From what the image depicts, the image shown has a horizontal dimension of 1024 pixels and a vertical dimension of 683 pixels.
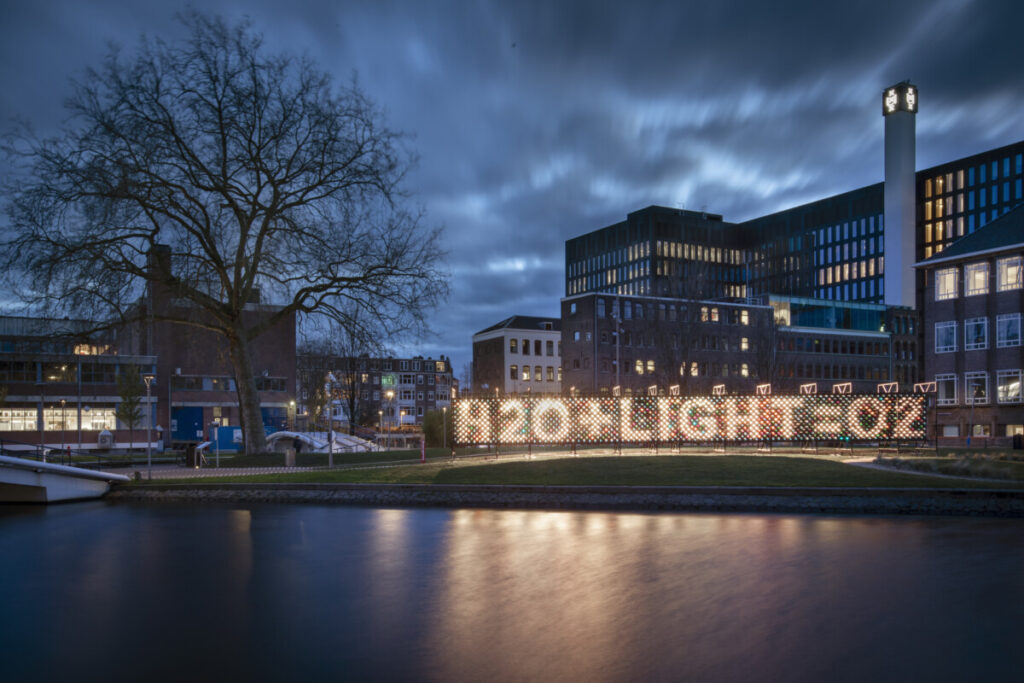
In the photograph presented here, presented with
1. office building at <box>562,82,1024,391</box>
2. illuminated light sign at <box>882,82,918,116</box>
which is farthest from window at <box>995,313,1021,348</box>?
illuminated light sign at <box>882,82,918,116</box>

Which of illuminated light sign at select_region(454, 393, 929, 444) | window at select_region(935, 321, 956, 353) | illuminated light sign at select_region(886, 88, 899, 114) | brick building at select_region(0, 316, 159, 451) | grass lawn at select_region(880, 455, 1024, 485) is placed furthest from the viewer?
illuminated light sign at select_region(886, 88, 899, 114)

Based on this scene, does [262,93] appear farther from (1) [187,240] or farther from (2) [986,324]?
(2) [986,324]

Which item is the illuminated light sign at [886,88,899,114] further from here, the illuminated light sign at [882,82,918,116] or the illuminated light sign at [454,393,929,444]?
the illuminated light sign at [454,393,929,444]

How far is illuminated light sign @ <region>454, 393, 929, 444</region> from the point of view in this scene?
3008cm

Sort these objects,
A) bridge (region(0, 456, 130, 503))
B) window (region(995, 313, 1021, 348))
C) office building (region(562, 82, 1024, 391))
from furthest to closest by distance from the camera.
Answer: office building (region(562, 82, 1024, 391)) < window (region(995, 313, 1021, 348)) < bridge (region(0, 456, 130, 503))

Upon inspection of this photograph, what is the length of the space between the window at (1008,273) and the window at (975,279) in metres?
0.97

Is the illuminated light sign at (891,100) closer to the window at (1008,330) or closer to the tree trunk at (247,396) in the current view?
the window at (1008,330)

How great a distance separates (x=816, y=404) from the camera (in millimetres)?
30281

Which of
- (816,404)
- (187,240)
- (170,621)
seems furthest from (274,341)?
(170,621)

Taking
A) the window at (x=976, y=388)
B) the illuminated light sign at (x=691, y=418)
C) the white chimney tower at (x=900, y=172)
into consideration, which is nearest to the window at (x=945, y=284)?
the window at (x=976, y=388)

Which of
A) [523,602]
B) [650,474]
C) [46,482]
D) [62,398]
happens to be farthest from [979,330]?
[62,398]

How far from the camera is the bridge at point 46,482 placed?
22547mm

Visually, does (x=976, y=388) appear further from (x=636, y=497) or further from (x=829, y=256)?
(x=829, y=256)

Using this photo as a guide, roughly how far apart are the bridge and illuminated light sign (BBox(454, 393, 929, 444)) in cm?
1282
